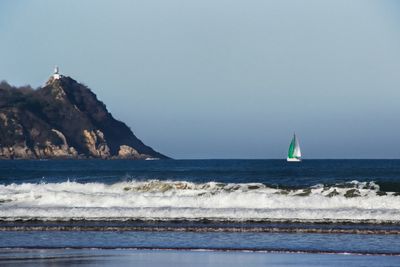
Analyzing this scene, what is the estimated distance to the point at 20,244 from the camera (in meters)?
28.1

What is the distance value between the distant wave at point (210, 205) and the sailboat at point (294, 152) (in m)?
94.2

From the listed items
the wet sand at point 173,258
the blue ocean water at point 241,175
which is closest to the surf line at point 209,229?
the wet sand at point 173,258

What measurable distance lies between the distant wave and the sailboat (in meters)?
94.2

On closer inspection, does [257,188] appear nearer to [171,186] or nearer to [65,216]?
[171,186]

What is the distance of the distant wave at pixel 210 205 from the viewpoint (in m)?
35.2

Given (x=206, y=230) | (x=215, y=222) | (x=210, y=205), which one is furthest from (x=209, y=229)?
(x=210, y=205)

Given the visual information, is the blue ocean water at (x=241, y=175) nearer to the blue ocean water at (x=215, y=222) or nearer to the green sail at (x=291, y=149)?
the blue ocean water at (x=215, y=222)

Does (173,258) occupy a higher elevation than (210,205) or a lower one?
lower

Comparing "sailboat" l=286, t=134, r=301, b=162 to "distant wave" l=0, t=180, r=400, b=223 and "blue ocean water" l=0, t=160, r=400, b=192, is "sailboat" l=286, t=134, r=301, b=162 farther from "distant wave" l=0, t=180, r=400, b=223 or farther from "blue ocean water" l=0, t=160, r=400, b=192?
"distant wave" l=0, t=180, r=400, b=223

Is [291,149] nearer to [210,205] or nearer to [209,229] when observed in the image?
[210,205]

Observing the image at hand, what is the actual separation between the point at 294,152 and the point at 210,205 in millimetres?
109314

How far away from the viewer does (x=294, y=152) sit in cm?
15000

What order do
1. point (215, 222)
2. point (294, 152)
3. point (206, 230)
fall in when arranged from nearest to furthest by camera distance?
point (206, 230) → point (215, 222) → point (294, 152)

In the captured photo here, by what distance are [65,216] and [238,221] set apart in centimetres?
656
